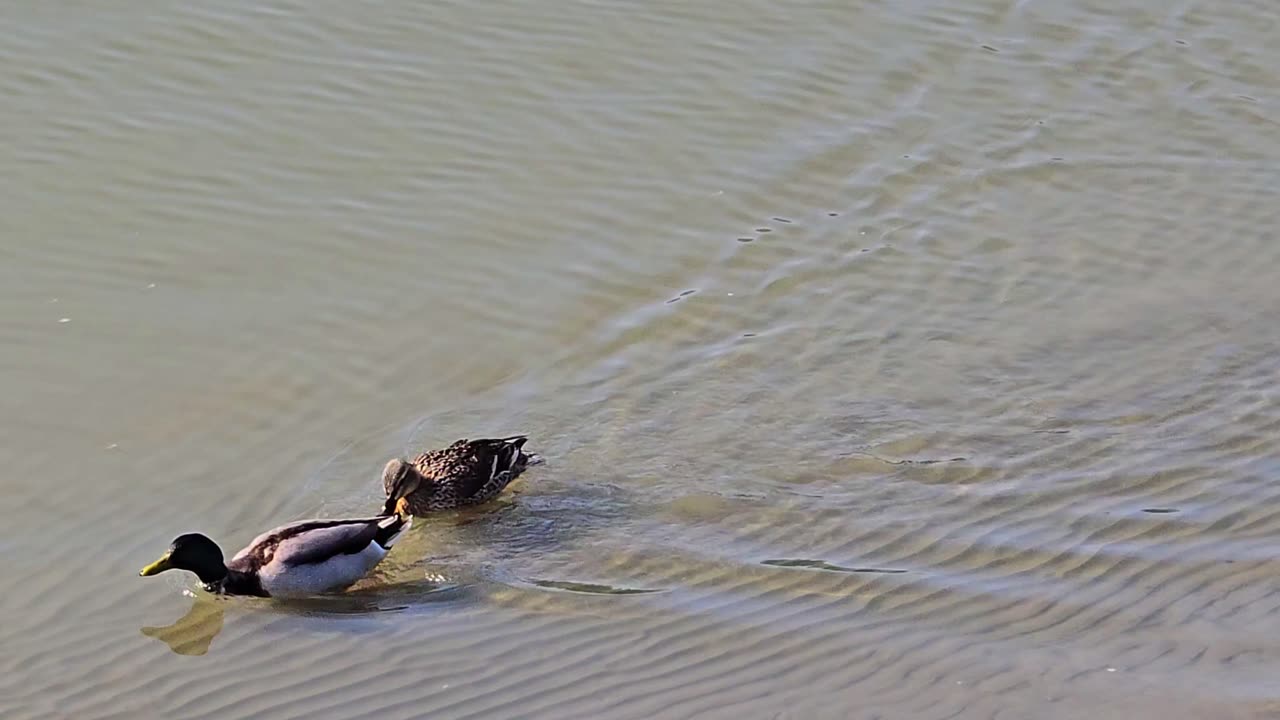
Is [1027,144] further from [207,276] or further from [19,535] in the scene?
[19,535]

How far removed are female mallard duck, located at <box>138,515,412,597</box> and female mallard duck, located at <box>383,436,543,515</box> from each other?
0.54 metres

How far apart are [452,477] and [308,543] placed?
1.02 m

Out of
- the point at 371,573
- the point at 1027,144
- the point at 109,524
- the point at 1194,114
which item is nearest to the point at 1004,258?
the point at 1027,144

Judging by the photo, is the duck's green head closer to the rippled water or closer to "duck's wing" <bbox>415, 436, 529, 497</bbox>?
the rippled water

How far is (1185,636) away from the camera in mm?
7535

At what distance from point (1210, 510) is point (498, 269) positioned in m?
4.89

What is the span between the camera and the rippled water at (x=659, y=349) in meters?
7.68

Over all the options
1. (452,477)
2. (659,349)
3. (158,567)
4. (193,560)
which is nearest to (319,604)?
(193,560)

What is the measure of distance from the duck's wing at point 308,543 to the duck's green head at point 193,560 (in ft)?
0.34

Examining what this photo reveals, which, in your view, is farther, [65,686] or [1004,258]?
[1004,258]

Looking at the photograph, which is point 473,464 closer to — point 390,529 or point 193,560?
point 390,529

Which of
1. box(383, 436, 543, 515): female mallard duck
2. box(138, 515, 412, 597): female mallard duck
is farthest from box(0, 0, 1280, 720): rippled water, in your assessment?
box(383, 436, 543, 515): female mallard duck

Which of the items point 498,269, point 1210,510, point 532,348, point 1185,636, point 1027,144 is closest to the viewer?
point 1185,636

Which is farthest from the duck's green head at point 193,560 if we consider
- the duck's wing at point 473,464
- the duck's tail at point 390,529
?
the duck's wing at point 473,464
